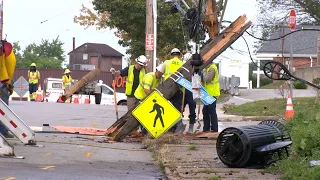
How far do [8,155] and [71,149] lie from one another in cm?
193

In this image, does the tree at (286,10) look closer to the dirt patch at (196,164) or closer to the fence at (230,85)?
the fence at (230,85)

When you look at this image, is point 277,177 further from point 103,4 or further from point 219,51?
point 103,4

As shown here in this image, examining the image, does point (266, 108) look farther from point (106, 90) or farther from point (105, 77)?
point (105, 77)

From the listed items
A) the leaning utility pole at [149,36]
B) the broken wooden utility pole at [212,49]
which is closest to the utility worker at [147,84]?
the broken wooden utility pole at [212,49]

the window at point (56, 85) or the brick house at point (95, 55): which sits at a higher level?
the brick house at point (95, 55)

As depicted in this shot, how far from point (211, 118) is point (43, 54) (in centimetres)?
8691

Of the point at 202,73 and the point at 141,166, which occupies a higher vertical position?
the point at 202,73

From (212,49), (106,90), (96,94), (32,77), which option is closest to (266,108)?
(212,49)

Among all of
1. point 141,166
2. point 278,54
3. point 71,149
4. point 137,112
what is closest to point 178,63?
point 137,112

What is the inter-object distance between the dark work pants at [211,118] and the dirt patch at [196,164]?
117 centimetres

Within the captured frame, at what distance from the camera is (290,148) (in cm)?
952

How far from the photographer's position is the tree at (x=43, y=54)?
292ft

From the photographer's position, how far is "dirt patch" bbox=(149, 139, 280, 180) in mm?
8961

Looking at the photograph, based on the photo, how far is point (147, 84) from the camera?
1478cm
